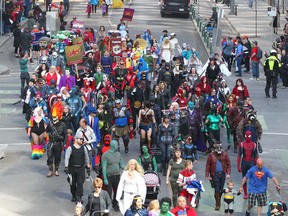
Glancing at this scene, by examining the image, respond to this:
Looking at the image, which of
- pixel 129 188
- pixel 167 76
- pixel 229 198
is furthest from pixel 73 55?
pixel 129 188

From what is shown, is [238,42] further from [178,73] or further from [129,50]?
[178,73]

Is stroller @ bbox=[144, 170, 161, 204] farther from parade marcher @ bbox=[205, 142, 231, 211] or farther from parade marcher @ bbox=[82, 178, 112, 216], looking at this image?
parade marcher @ bbox=[82, 178, 112, 216]

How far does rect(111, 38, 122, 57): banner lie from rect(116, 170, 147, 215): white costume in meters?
15.2

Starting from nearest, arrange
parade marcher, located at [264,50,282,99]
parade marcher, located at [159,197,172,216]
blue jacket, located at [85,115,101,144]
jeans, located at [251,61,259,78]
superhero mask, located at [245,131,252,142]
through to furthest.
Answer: parade marcher, located at [159,197,172,216]
superhero mask, located at [245,131,252,142]
blue jacket, located at [85,115,101,144]
parade marcher, located at [264,50,282,99]
jeans, located at [251,61,259,78]

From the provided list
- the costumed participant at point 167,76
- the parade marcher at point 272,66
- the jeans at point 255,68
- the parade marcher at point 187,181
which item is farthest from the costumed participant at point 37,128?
the jeans at point 255,68

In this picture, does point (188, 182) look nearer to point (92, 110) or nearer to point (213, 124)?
point (92, 110)

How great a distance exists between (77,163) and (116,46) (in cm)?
1409

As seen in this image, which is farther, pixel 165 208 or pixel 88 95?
pixel 88 95

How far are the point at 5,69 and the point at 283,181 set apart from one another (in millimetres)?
18886

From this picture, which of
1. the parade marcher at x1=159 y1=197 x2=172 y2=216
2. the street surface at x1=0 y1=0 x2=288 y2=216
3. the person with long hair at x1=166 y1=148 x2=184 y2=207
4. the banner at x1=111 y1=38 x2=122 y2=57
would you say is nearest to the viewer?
the parade marcher at x1=159 y1=197 x2=172 y2=216

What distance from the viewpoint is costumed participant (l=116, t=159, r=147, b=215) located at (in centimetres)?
1961

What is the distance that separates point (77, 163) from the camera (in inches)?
841

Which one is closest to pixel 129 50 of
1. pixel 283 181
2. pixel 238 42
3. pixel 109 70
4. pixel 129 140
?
pixel 109 70

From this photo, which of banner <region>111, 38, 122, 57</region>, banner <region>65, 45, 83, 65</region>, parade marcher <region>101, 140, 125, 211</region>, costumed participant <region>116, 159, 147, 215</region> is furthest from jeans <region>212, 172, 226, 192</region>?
banner <region>111, 38, 122, 57</region>
